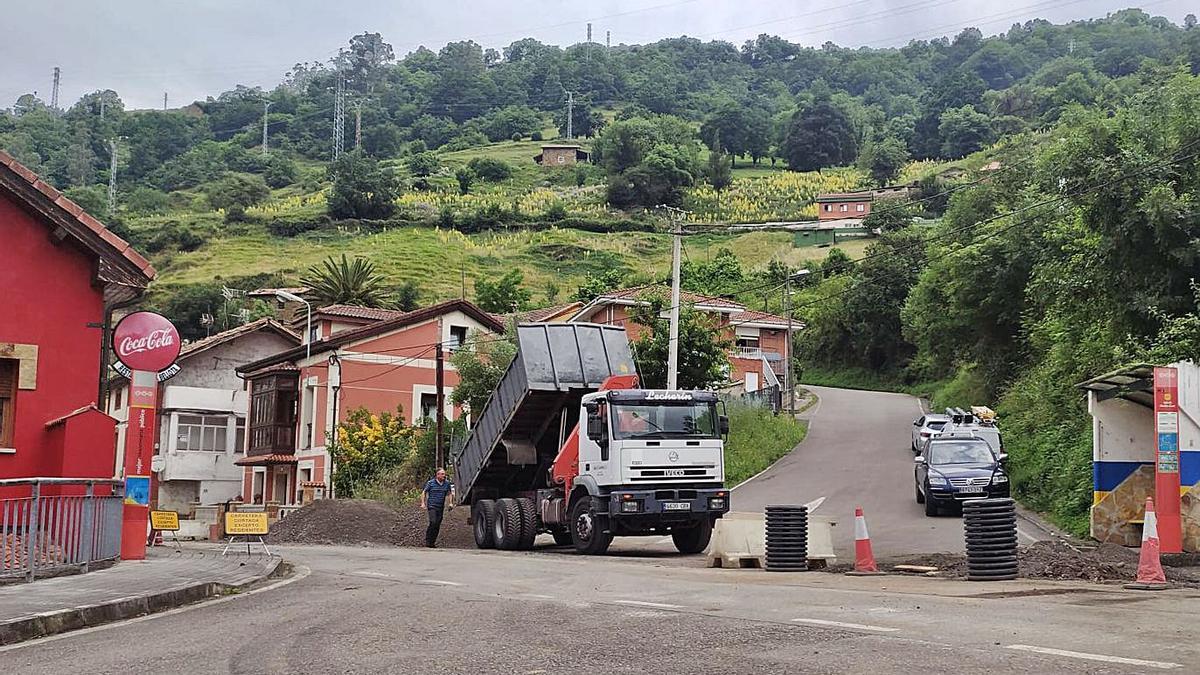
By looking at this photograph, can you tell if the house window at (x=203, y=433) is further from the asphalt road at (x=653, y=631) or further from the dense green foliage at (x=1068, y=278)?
the asphalt road at (x=653, y=631)

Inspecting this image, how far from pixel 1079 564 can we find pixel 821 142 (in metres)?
A: 143

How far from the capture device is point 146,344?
1672cm

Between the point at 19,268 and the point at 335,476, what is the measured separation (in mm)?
26788

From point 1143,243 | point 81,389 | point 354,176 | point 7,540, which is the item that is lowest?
point 7,540

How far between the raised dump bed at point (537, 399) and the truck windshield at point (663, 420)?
1655 mm

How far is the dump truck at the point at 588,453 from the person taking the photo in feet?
68.4

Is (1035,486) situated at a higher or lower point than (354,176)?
lower

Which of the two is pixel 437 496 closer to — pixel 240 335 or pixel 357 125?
pixel 240 335

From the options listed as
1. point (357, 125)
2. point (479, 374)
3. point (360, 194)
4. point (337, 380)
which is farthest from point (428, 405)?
point (357, 125)

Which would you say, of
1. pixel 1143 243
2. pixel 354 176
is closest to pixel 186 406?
pixel 1143 243

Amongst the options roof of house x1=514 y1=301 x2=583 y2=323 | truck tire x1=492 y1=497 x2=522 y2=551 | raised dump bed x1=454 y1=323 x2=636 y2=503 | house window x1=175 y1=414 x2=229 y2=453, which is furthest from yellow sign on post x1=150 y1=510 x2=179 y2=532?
house window x1=175 y1=414 x2=229 y2=453

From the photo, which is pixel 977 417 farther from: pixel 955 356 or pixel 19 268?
pixel 19 268

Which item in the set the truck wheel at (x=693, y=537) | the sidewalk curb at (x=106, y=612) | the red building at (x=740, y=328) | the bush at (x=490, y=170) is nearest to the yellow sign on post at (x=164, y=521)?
the truck wheel at (x=693, y=537)

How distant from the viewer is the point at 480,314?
4984 centimetres
